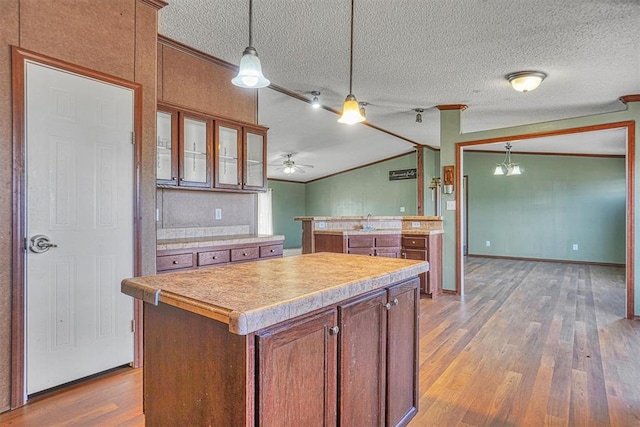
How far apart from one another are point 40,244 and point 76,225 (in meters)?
0.21

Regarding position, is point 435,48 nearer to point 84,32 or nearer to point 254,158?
point 254,158

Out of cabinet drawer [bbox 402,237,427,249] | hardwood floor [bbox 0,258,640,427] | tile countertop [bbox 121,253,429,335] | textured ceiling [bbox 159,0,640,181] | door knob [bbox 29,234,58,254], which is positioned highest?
textured ceiling [bbox 159,0,640,181]

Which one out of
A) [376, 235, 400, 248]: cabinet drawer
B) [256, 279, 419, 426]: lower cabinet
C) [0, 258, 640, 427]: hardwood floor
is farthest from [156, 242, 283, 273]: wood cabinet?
[256, 279, 419, 426]: lower cabinet

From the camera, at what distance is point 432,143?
26.2ft

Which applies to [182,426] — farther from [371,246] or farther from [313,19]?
[371,246]

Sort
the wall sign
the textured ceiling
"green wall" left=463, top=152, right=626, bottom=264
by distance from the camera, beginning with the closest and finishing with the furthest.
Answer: the textured ceiling
"green wall" left=463, top=152, right=626, bottom=264
the wall sign

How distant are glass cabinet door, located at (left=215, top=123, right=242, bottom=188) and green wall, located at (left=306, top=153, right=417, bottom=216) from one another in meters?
6.30

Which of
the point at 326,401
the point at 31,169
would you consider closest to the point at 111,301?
the point at 31,169

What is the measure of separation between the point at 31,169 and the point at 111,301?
92 cm

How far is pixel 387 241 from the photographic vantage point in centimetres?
469

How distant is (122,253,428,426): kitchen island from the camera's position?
1008mm

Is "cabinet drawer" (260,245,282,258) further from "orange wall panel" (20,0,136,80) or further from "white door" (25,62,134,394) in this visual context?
"orange wall panel" (20,0,136,80)

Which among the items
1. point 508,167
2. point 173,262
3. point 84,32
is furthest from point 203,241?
point 508,167

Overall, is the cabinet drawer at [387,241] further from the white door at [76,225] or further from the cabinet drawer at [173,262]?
the white door at [76,225]
